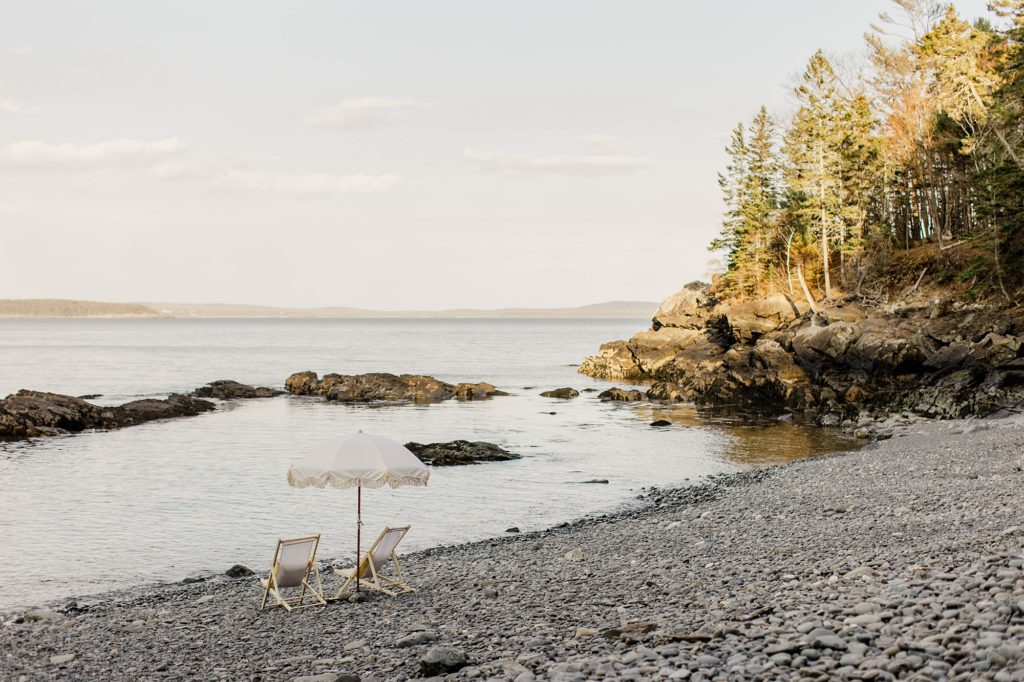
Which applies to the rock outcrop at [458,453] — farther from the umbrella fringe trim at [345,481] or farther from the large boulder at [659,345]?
the large boulder at [659,345]

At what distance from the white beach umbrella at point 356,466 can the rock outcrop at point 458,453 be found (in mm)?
17896

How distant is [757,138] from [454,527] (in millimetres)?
65715

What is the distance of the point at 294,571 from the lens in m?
13.7

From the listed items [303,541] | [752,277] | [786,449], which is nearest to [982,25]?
[752,277]

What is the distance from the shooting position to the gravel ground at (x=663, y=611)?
7863 millimetres

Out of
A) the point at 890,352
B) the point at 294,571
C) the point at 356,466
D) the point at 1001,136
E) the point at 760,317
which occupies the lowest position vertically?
the point at 294,571

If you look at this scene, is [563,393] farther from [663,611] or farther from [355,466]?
[663,611]

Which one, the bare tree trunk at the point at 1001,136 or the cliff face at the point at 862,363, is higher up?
the bare tree trunk at the point at 1001,136

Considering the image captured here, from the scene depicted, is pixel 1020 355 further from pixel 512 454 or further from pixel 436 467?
pixel 436 467

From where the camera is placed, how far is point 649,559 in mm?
14523

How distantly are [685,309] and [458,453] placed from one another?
47329 mm

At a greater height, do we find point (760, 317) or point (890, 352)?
point (760, 317)

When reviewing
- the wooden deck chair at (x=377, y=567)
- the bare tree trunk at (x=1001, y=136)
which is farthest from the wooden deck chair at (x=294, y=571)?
the bare tree trunk at (x=1001, y=136)

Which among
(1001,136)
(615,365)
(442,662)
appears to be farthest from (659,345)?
(442,662)
